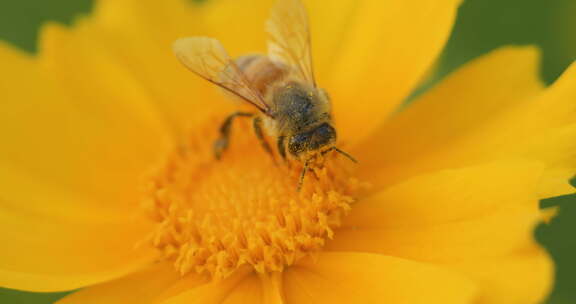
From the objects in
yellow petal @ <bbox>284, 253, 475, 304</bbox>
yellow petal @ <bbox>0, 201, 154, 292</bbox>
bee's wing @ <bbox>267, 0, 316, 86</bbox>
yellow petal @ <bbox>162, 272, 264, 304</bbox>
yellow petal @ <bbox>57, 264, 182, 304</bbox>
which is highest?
bee's wing @ <bbox>267, 0, 316, 86</bbox>

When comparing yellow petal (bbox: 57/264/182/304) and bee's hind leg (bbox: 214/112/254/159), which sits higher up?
bee's hind leg (bbox: 214/112/254/159)

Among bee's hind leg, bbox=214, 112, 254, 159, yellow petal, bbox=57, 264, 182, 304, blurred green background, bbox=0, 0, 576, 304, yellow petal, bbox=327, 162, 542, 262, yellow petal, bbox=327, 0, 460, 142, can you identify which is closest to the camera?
yellow petal, bbox=327, 162, 542, 262

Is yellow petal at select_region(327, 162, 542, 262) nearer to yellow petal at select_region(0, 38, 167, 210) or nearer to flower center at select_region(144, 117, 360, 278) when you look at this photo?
flower center at select_region(144, 117, 360, 278)

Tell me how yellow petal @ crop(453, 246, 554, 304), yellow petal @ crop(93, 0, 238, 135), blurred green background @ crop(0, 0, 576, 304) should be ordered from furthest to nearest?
1. yellow petal @ crop(93, 0, 238, 135)
2. blurred green background @ crop(0, 0, 576, 304)
3. yellow petal @ crop(453, 246, 554, 304)

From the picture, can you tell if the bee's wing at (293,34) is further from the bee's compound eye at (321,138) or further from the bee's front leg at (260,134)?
the bee's compound eye at (321,138)

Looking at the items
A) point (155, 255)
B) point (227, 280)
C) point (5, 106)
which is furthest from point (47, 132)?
point (227, 280)

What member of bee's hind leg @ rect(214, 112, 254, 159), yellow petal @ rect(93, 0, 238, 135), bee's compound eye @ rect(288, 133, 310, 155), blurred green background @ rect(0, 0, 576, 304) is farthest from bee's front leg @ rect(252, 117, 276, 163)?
blurred green background @ rect(0, 0, 576, 304)

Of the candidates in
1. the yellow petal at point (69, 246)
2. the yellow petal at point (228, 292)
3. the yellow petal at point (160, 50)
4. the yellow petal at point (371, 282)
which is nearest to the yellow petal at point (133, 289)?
the yellow petal at point (69, 246)

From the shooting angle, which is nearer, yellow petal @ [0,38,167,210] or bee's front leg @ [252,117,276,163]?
bee's front leg @ [252,117,276,163]
